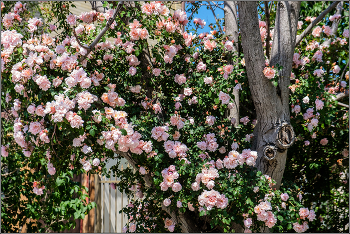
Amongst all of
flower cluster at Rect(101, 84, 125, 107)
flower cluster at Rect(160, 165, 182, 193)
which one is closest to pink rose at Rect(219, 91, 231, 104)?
flower cluster at Rect(160, 165, 182, 193)

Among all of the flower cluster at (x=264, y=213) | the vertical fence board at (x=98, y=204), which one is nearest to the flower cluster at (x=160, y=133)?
the flower cluster at (x=264, y=213)

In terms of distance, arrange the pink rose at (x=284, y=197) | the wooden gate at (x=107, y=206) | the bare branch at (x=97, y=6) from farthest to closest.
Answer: the wooden gate at (x=107, y=206) → the bare branch at (x=97, y=6) → the pink rose at (x=284, y=197)

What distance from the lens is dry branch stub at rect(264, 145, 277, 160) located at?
290 cm

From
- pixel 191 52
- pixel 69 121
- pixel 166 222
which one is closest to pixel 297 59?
pixel 191 52

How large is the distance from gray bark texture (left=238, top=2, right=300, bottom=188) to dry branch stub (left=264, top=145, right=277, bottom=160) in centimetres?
4

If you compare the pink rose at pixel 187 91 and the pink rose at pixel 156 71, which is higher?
the pink rose at pixel 156 71

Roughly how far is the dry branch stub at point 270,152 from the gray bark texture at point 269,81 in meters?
0.04

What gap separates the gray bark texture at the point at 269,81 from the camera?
9.25 ft

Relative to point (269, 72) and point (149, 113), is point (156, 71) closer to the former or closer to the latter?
point (149, 113)

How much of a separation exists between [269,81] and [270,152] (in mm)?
621

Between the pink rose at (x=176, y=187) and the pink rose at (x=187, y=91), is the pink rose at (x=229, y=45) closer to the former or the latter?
the pink rose at (x=187, y=91)

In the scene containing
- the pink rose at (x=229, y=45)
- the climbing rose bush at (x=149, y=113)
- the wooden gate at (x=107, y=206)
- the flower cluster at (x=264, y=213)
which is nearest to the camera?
the climbing rose bush at (x=149, y=113)

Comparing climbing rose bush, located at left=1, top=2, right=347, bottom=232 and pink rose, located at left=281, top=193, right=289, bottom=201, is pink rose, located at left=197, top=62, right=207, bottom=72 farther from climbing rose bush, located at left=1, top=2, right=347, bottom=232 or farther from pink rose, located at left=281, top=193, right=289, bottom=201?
pink rose, located at left=281, top=193, right=289, bottom=201

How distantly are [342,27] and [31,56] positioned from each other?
4.20 meters
